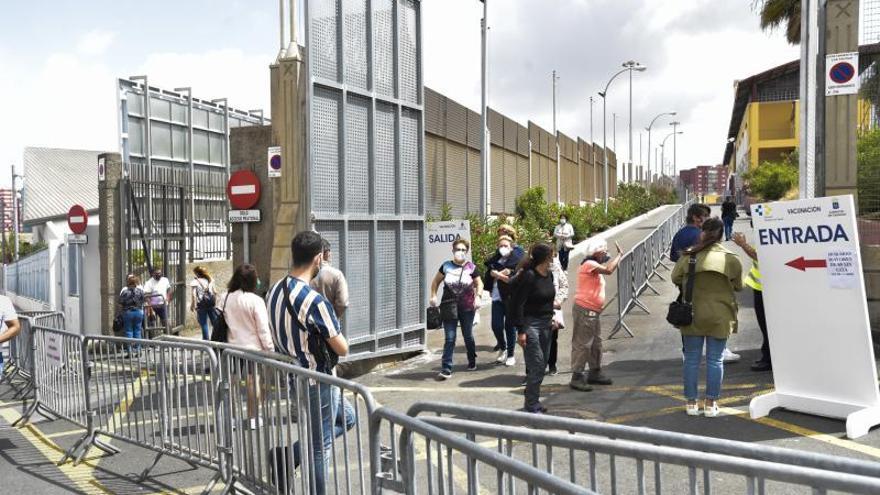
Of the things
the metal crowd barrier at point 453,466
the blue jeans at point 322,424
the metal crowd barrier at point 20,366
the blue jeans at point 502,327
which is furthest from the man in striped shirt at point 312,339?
the metal crowd barrier at point 20,366

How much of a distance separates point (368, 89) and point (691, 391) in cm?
536

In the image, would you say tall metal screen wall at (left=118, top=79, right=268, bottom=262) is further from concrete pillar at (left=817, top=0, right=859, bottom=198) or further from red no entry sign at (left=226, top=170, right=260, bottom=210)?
concrete pillar at (left=817, top=0, right=859, bottom=198)

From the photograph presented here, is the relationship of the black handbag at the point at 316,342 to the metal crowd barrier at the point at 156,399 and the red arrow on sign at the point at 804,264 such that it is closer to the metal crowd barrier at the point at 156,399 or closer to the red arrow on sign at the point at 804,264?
the metal crowd barrier at the point at 156,399

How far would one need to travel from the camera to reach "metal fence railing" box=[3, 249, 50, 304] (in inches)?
771

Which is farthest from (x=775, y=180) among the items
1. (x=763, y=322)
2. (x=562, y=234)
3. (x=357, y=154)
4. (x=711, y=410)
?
(x=711, y=410)

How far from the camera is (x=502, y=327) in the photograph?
32.6 feet

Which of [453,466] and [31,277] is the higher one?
[453,466]

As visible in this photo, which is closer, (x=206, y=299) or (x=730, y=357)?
(x=730, y=357)

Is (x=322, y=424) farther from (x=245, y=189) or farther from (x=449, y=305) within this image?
(x=245, y=189)

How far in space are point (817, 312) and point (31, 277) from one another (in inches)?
881

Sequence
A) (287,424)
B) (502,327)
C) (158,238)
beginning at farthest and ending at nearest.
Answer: (158,238) < (502,327) < (287,424)

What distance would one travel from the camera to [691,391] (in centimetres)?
668

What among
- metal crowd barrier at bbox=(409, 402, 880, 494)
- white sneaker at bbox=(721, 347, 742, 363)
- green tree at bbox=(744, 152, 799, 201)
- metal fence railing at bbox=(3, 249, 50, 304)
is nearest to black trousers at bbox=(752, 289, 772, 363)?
white sneaker at bbox=(721, 347, 742, 363)

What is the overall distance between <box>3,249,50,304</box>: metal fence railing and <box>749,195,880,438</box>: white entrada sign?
1708 cm
